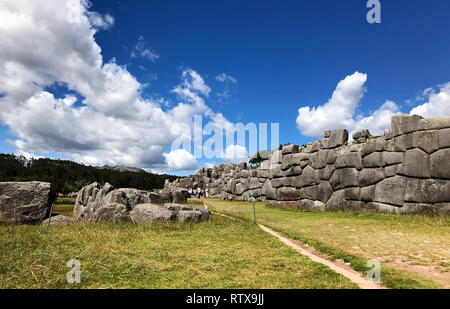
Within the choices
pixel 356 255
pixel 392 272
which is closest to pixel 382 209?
pixel 356 255

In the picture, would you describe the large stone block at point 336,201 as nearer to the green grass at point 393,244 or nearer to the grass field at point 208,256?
the green grass at point 393,244

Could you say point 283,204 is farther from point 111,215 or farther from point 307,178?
point 111,215

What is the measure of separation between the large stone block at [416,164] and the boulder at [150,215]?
10.0 meters

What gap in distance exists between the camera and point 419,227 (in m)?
9.23

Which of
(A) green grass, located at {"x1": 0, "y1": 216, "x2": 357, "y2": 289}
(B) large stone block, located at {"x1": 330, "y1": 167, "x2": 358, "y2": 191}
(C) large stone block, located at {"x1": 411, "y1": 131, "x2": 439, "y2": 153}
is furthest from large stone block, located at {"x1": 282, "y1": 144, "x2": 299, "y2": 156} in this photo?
(A) green grass, located at {"x1": 0, "y1": 216, "x2": 357, "y2": 289}

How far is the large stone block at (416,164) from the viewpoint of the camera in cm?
1141

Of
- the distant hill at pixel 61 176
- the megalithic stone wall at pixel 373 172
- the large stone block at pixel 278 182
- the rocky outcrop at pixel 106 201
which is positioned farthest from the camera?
the distant hill at pixel 61 176

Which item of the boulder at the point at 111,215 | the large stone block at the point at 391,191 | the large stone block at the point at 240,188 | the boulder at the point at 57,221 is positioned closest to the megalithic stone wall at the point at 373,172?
the large stone block at the point at 391,191

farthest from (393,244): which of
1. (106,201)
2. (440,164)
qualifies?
(106,201)

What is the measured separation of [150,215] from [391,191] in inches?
414

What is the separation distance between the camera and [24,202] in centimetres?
1078

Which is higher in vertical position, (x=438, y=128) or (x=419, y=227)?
(x=438, y=128)
